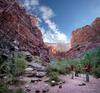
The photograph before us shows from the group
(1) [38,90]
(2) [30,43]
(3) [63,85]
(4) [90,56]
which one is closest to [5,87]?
(1) [38,90]

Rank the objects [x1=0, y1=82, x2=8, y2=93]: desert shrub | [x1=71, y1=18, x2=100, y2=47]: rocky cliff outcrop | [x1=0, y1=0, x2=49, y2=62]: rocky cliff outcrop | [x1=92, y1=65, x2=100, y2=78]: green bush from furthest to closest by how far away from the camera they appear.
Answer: [x1=71, y1=18, x2=100, y2=47]: rocky cliff outcrop → [x1=0, y1=0, x2=49, y2=62]: rocky cliff outcrop → [x1=92, y1=65, x2=100, y2=78]: green bush → [x1=0, y1=82, x2=8, y2=93]: desert shrub

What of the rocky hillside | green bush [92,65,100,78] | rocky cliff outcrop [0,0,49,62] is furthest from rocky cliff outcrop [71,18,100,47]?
green bush [92,65,100,78]

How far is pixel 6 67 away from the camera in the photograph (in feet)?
35.8

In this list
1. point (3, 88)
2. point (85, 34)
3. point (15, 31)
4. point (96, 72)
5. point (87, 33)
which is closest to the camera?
point (3, 88)

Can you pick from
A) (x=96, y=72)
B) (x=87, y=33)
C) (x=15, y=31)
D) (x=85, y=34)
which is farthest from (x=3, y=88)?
(x=85, y=34)

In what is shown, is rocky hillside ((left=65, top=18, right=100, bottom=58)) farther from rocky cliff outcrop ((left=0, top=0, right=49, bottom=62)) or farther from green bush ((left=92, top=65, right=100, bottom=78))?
green bush ((left=92, top=65, right=100, bottom=78))

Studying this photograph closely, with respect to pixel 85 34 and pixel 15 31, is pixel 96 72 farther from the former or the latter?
pixel 85 34

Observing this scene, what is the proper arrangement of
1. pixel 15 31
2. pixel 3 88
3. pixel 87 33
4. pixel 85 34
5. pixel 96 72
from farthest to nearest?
pixel 85 34 → pixel 87 33 → pixel 15 31 → pixel 96 72 → pixel 3 88

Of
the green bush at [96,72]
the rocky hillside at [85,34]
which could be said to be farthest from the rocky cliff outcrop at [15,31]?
the rocky hillside at [85,34]

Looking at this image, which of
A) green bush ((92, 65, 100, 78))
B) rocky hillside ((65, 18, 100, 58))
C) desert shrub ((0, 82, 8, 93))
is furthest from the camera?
rocky hillside ((65, 18, 100, 58))

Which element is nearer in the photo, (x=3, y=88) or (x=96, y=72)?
(x=3, y=88)

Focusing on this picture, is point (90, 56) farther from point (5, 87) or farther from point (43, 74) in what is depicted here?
point (5, 87)

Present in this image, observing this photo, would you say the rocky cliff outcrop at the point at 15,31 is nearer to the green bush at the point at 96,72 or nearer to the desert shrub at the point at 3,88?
the desert shrub at the point at 3,88

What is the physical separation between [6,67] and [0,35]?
3876 millimetres
